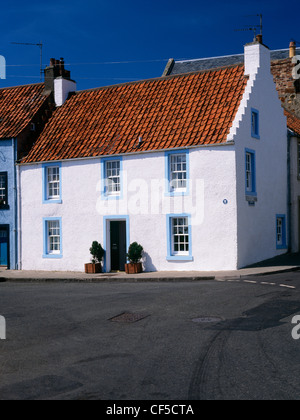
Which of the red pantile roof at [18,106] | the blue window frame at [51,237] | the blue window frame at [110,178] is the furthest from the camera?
the red pantile roof at [18,106]

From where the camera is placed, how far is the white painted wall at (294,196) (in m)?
27.8

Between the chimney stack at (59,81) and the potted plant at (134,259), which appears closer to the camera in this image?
the potted plant at (134,259)

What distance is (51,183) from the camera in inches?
1061

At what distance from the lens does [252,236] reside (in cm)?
2373

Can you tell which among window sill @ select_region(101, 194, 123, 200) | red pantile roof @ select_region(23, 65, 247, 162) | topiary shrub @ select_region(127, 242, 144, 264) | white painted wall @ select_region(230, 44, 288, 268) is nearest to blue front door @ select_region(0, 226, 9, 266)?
red pantile roof @ select_region(23, 65, 247, 162)

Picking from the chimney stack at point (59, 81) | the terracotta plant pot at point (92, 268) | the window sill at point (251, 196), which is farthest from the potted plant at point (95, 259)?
the chimney stack at point (59, 81)

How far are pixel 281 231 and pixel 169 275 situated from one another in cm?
821

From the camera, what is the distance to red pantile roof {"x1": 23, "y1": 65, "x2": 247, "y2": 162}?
77.3 feet

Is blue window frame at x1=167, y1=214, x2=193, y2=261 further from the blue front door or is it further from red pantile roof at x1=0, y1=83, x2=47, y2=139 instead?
red pantile roof at x1=0, y1=83, x2=47, y2=139

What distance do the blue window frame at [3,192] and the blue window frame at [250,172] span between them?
12.1 metres

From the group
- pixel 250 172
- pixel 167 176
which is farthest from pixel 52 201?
pixel 250 172

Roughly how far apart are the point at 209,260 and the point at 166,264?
1977 mm

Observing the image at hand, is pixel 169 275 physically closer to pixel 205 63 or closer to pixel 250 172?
pixel 250 172

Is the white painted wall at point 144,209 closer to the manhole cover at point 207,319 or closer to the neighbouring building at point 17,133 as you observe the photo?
the neighbouring building at point 17,133
